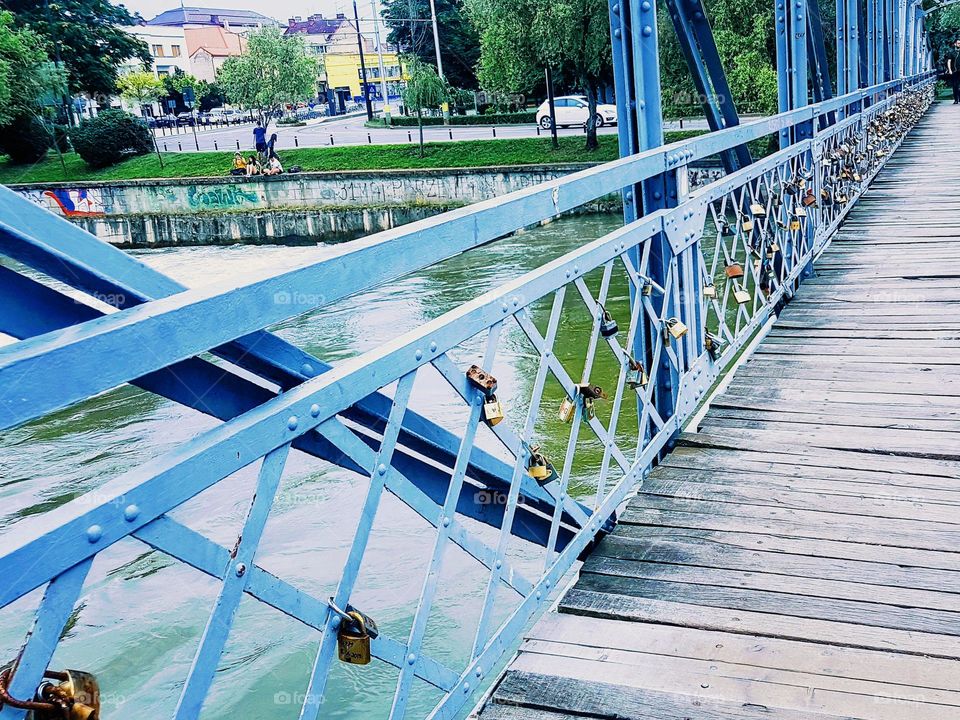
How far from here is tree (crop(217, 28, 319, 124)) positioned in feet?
139

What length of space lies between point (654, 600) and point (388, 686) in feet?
11.9

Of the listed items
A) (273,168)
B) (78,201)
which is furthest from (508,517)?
(78,201)

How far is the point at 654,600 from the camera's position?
2.34 meters

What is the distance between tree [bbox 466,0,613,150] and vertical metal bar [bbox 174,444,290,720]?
24.8 m

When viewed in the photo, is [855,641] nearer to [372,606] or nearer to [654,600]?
[654,600]

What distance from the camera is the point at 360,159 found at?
3142 centimetres

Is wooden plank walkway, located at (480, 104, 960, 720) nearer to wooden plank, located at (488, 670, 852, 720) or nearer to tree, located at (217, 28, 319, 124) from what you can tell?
wooden plank, located at (488, 670, 852, 720)

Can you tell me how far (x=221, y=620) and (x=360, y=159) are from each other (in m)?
31.4

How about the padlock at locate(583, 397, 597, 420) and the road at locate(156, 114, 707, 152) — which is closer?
the padlock at locate(583, 397, 597, 420)

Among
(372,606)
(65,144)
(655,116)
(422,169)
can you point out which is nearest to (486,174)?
(422,169)

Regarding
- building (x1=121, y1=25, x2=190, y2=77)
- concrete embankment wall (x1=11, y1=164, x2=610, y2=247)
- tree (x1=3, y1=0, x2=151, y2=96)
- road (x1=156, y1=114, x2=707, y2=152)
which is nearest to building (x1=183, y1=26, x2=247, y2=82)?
building (x1=121, y1=25, x2=190, y2=77)

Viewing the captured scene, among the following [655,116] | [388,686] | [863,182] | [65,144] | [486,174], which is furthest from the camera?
[65,144]

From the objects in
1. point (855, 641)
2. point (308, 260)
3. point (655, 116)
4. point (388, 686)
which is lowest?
point (388, 686)

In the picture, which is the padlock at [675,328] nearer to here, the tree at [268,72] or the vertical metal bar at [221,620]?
the vertical metal bar at [221,620]
